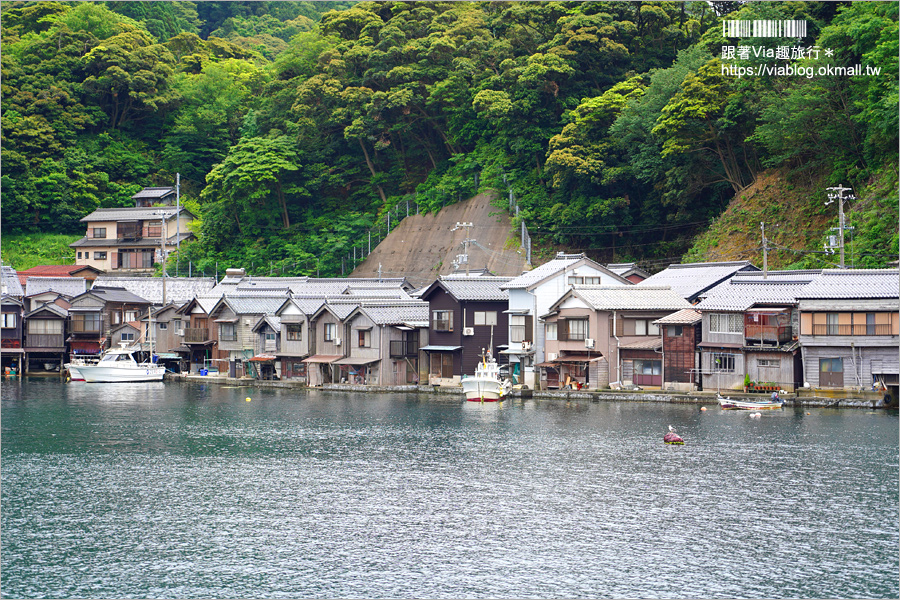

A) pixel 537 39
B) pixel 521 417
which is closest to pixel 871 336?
pixel 521 417

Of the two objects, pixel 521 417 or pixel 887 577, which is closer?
pixel 887 577

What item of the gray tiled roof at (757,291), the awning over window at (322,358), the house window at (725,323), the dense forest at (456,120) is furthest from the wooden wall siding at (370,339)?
the house window at (725,323)

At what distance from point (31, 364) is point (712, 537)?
6322cm

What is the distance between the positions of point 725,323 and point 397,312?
1990 centimetres

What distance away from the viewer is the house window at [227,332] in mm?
68438

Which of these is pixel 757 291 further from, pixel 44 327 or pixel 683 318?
pixel 44 327

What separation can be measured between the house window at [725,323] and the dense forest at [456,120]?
349 inches

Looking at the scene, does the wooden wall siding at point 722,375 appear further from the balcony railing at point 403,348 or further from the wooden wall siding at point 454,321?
the balcony railing at point 403,348

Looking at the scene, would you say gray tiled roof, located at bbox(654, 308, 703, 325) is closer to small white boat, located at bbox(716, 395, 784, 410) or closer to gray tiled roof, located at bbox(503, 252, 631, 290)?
small white boat, located at bbox(716, 395, 784, 410)

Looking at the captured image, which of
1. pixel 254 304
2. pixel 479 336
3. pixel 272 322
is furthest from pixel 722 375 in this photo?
pixel 254 304

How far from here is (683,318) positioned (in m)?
52.4

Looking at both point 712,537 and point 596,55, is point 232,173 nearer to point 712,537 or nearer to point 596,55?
point 596,55

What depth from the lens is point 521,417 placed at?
1838 inches

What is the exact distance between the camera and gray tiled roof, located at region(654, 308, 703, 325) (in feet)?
170
